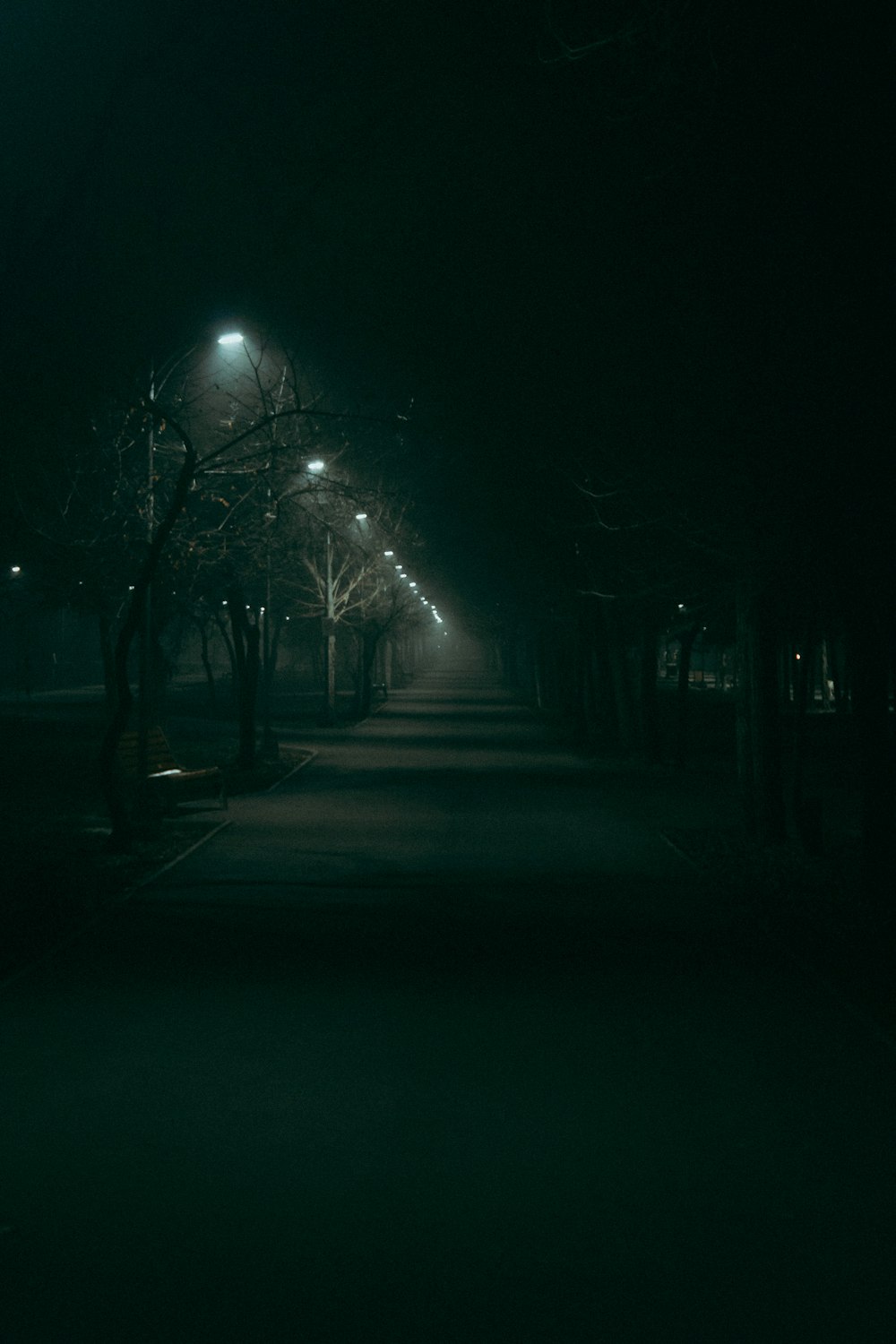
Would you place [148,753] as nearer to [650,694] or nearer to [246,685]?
[246,685]

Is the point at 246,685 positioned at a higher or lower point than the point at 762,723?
higher

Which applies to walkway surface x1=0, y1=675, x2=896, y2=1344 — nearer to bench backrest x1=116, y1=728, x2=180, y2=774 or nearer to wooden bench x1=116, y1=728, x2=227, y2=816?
wooden bench x1=116, y1=728, x2=227, y2=816

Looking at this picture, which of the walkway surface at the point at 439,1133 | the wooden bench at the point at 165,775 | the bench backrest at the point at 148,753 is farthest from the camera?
the bench backrest at the point at 148,753

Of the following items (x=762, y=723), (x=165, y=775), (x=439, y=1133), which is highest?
(x=762, y=723)

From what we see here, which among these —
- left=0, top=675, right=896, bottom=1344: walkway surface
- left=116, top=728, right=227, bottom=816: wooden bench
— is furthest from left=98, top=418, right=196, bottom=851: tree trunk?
left=0, top=675, right=896, bottom=1344: walkway surface

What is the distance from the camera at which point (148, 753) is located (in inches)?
939

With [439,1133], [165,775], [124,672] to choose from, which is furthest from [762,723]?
[439,1133]

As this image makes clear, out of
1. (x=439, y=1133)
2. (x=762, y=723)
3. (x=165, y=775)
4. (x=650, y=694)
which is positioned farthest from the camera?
(x=650, y=694)

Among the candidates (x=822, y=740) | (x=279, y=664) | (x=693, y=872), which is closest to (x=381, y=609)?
(x=822, y=740)

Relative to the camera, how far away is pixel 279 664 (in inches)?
5458

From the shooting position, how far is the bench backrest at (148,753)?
913 inches

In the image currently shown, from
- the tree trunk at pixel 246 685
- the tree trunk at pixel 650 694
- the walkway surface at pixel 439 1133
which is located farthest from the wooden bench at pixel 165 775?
the tree trunk at pixel 650 694

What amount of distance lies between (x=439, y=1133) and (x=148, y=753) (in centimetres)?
1770

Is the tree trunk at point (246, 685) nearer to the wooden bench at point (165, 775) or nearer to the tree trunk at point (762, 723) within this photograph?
the wooden bench at point (165, 775)
